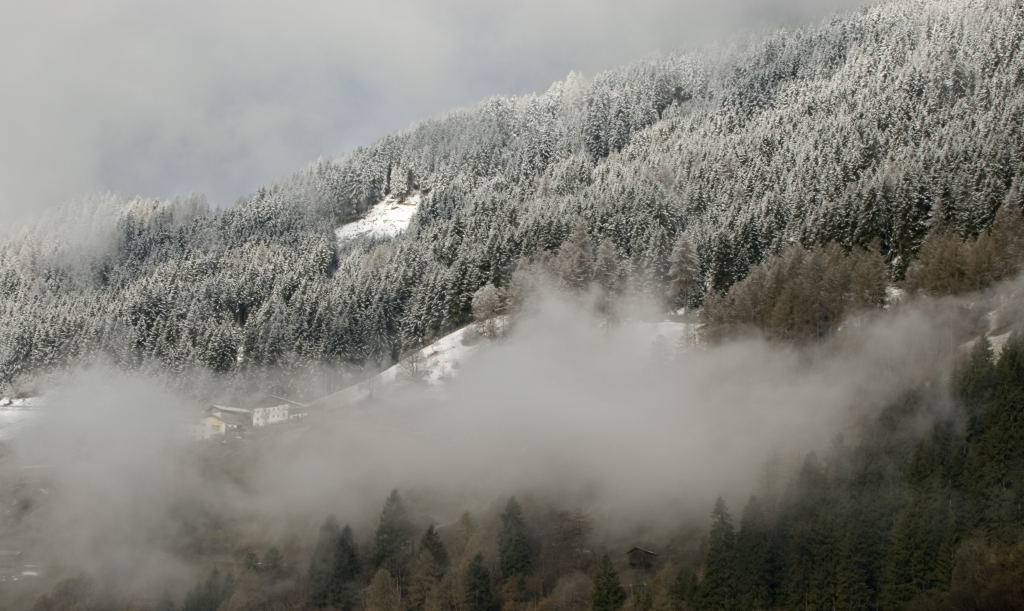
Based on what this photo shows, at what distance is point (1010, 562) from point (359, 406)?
288 ft

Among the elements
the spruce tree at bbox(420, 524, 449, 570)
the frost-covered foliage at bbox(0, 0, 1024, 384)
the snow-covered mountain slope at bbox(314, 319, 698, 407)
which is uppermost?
the frost-covered foliage at bbox(0, 0, 1024, 384)

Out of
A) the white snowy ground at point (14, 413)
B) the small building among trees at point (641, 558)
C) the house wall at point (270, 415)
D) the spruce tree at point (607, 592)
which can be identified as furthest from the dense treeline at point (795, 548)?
the white snowy ground at point (14, 413)

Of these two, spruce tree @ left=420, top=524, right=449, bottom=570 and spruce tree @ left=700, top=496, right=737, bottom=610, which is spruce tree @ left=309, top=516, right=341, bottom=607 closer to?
spruce tree @ left=420, top=524, right=449, bottom=570

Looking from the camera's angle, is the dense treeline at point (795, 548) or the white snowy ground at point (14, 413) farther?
the white snowy ground at point (14, 413)

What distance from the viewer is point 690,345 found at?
113m

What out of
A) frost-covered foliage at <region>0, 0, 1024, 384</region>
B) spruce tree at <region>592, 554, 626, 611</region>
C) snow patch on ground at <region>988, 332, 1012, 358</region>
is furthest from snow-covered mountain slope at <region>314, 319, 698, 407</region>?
spruce tree at <region>592, 554, 626, 611</region>

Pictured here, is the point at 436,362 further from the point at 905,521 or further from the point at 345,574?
the point at 905,521

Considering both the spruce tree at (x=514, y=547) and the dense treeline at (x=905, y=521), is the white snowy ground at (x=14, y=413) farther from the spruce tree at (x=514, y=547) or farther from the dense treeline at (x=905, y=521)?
the dense treeline at (x=905, y=521)

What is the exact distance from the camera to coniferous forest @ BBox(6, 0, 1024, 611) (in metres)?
70.4

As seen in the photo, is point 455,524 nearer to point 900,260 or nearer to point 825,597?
point 825,597

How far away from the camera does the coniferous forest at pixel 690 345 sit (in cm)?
7044

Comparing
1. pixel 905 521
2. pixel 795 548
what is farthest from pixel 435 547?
pixel 905 521

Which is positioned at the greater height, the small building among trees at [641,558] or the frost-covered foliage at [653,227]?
the frost-covered foliage at [653,227]

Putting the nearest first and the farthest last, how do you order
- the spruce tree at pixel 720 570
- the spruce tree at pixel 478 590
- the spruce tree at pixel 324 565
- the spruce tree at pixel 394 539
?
the spruce tree at pixel 720 570 → the spruce tree at pixel 478 590 → the spruce tree at pixel 324 565 → the spruce tree at pixel 394 539
